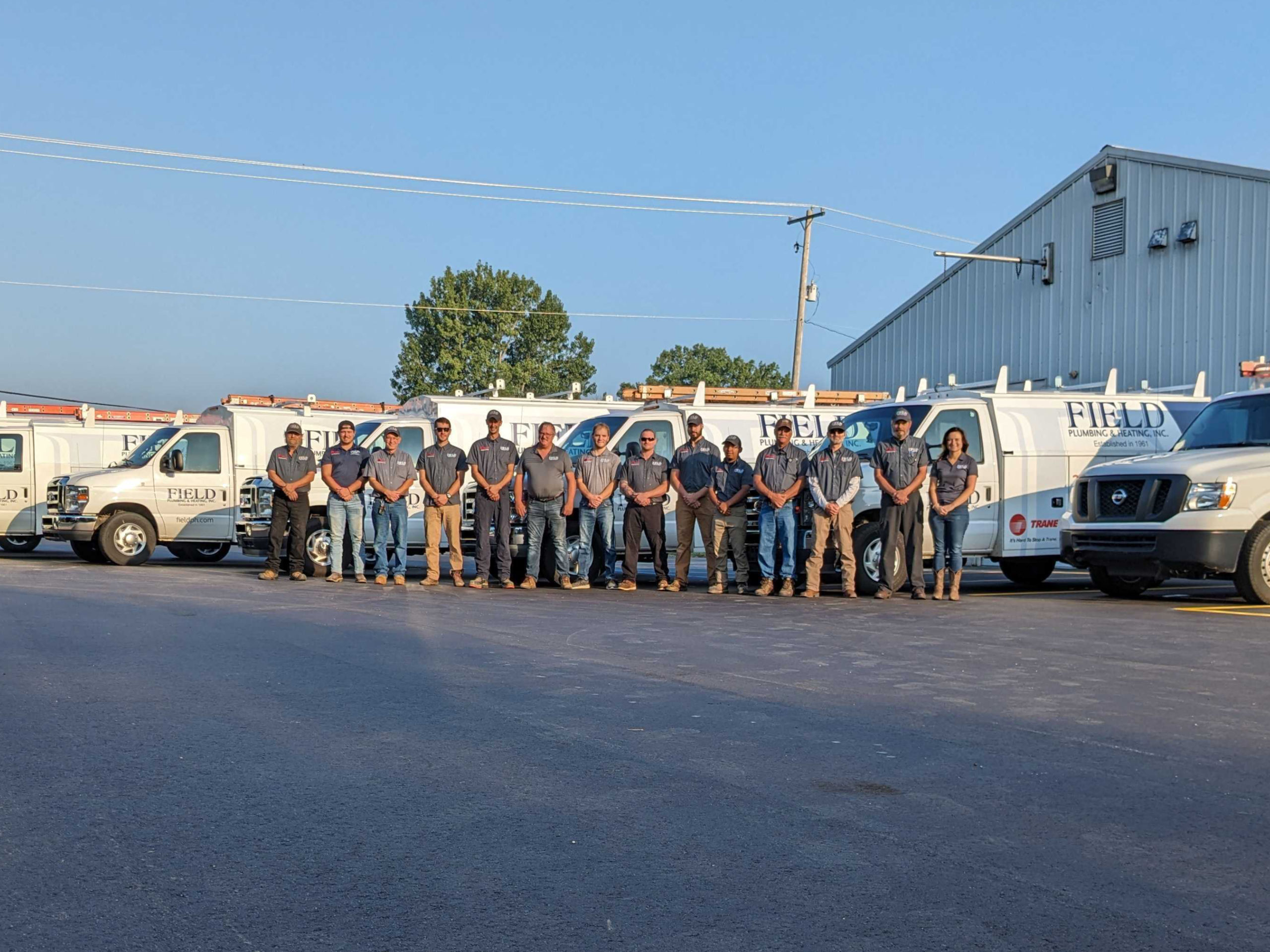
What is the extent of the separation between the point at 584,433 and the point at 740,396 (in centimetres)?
410

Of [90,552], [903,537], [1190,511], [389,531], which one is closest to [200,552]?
[90,552]

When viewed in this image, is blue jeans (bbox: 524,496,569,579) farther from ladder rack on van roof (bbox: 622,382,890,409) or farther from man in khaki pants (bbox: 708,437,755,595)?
ladder rack on van roof (bbox: 622,382,890,409)

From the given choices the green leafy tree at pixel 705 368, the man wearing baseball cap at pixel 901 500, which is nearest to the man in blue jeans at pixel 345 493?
the man wearing baseball cap at pixel 901 500

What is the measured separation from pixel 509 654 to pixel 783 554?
6374 mm

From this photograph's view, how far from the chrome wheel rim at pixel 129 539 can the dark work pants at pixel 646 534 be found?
321 inches

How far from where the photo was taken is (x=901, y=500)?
48.7ft

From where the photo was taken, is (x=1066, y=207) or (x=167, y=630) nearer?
(x=167, y=630)

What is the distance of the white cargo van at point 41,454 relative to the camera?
2245 centimetres

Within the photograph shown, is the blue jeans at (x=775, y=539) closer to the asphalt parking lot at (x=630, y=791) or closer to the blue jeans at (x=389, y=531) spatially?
the blue jeans at (x=389, y=531)

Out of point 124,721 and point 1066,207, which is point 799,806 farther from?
point 1066,207

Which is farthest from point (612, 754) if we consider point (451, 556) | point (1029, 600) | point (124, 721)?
point (451, 556)

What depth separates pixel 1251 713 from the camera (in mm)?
7645

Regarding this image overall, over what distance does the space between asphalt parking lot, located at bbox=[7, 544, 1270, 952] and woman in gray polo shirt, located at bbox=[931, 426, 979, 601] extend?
375cm

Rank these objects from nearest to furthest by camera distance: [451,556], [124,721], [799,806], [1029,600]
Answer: [799,806] < [124,721] < [1029,600] < [451,556]
